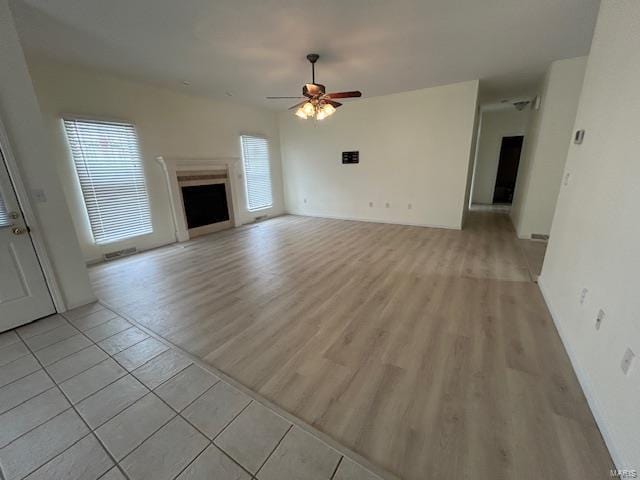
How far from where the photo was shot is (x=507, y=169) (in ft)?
28.4

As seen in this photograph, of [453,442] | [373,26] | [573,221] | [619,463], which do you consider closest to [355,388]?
[453,442]

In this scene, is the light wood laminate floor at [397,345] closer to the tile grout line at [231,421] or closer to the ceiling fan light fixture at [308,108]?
the tile grout line at [231,421]

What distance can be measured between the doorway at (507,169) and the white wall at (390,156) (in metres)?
4.60

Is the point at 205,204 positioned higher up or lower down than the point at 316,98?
lower down

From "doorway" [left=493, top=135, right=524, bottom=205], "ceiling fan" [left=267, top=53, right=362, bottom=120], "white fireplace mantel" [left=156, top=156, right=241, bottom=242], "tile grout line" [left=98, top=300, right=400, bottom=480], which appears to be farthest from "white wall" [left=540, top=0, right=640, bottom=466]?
"doorway" [left=493, top=135, right=524, bottom=205]

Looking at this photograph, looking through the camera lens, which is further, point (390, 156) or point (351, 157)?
point (351, 157)

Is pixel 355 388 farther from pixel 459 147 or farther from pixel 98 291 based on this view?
pixel 459 147

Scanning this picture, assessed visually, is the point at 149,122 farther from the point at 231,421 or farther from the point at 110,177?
the point at 231,421

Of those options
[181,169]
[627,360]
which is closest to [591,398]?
[627,360]

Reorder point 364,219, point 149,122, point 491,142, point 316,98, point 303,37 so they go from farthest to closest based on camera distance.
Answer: point 491,142 < point 364,219 < point 149,122 < point 316,98 < point 303,37

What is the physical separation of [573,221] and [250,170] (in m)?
6.10

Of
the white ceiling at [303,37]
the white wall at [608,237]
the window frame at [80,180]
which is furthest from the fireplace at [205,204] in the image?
the white wall at [608,237]

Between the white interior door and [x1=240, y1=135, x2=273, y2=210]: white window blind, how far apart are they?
4.40 m

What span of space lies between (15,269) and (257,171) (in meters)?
4.98
